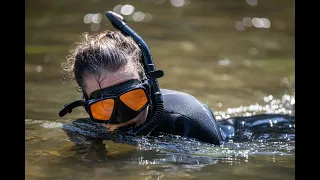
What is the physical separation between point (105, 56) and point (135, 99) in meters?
0.23

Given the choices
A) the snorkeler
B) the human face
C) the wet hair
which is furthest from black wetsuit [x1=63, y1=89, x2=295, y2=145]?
the wet hair


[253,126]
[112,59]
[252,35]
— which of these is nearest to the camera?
[112,59]

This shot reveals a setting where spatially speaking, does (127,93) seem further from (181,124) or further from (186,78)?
(186,78)

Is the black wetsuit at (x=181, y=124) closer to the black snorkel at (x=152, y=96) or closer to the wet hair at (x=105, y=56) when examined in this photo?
the black snorkel at (x=152, y=96)

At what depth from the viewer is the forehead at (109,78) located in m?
2.70

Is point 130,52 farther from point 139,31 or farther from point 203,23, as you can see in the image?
point 203,23

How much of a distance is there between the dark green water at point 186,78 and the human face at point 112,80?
0.44 ft

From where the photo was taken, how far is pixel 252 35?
19.1 feet

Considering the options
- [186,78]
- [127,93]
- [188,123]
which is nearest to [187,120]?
[188,123]

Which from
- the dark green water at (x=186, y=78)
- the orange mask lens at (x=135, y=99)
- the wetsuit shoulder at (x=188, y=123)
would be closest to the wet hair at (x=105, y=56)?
the orange mask lens at (x=135, y=99)

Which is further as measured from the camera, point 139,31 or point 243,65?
point 139,31
